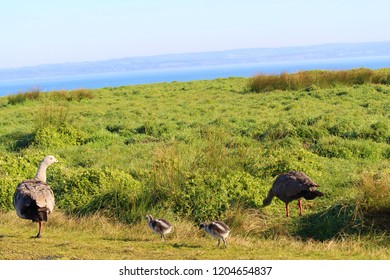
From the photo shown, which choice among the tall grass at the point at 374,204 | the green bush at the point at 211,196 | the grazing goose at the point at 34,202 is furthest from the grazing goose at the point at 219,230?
the tall grass at the point at 374,204

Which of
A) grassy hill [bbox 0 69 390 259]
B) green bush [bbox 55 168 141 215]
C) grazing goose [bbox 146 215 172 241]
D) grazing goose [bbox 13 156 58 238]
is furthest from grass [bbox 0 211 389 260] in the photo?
green bush [bbox 55 168 141 215]

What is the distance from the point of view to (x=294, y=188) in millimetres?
9938

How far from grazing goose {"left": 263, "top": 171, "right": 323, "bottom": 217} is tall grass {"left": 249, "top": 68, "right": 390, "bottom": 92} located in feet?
65.6

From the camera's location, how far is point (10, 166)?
12.9 meters

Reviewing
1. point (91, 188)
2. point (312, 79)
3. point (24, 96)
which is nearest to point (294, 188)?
point (91, 188)

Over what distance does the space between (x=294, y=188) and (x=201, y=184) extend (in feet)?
5.75

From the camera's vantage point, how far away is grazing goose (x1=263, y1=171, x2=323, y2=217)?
390 inches

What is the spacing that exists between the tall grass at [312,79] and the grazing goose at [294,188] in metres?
20.0

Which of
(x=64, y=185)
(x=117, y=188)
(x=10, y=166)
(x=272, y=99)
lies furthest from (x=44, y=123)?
(x=272, y=99)

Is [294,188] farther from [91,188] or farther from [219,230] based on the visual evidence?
[91,188]

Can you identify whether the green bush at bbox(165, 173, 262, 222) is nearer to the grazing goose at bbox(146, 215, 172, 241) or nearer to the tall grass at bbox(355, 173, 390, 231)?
the grazing goose at bbox(146, 215, 172, 241)

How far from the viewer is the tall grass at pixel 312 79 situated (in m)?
29.8

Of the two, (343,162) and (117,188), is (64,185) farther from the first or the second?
(343,162)
